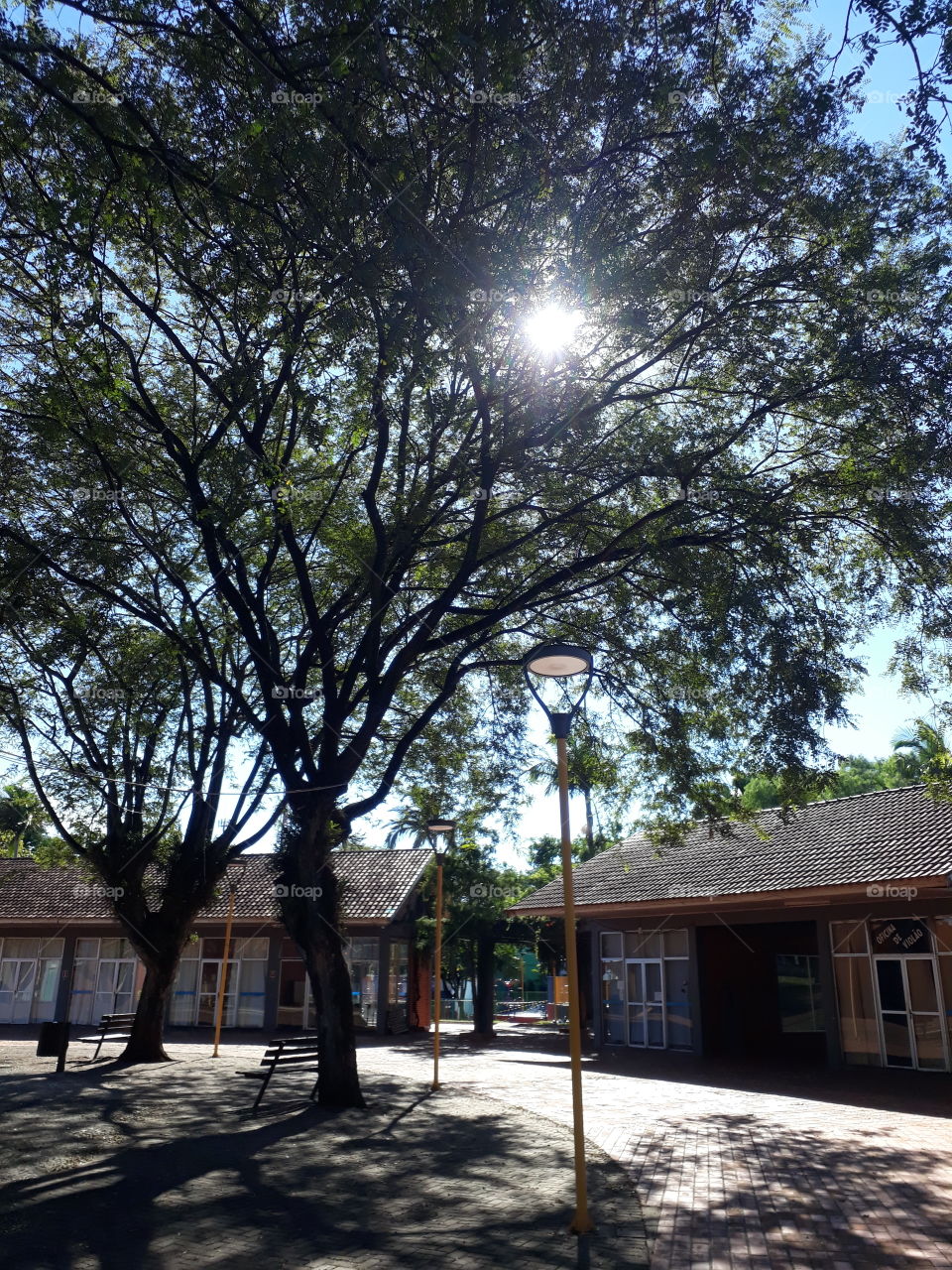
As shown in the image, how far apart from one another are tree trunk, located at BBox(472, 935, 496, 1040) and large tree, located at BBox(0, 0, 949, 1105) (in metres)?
16.5

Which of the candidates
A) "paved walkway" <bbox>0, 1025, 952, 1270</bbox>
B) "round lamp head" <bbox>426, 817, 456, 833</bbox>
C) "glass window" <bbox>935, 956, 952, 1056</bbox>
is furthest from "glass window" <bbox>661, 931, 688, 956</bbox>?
"round lamp head" <bbox>426, 817, 456, 833</bbox>

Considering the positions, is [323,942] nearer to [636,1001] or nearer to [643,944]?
[643,944]

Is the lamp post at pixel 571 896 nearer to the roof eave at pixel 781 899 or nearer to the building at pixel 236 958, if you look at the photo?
the roof eave at pixel 781 899

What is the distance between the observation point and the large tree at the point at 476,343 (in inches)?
342

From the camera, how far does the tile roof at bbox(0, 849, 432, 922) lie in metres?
30.1

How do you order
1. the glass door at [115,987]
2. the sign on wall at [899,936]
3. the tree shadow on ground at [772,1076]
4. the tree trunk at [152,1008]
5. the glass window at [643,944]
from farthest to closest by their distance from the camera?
1. the glass door at [115,987]
2. the glass window at [643,944]
3. the tree trunk at [152,1008]
4. the sign on wall at [899,936]
5. the tree shadow on ground at [772,1076]

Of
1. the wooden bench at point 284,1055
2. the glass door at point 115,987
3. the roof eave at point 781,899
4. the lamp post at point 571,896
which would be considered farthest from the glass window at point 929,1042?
the glass door at point 115,987

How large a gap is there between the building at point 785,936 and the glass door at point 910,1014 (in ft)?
0.07

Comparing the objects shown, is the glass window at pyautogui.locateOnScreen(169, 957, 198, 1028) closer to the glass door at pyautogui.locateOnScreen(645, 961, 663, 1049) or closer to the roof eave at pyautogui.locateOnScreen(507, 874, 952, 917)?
the roof eave at pyautogui.locateOnScreen(507, 874, 952, 917)

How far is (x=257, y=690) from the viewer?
18.4 metres

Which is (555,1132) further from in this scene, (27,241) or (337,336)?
(27,241)

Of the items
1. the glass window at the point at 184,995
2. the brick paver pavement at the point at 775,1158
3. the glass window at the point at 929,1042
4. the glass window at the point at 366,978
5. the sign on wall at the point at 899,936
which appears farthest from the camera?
the glass window at the point at 184,995

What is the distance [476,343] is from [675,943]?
1726 centimetres

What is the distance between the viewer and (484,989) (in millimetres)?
29422
